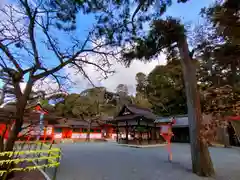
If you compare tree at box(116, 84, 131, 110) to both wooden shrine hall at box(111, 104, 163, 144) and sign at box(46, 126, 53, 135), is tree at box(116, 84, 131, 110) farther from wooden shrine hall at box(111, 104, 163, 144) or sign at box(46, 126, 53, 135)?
sign at box(46, 126, 53, 135)

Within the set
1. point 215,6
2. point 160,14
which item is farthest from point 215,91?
point 160,14

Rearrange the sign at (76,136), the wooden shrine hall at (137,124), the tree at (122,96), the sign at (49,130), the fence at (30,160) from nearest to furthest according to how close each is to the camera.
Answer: the fence at (30,160) → the wooden shrine hall at (137,124) → the sign at (49,130) → the sign at (76,136) → the tree at (122,96)

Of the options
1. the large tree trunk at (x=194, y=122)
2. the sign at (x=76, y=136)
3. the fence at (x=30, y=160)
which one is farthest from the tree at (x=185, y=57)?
the sign at (x=76, y=136)

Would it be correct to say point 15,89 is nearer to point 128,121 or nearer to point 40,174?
point 40,174

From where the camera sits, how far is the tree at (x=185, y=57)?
196 inches

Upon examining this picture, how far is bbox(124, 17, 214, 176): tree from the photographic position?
16.3 ft

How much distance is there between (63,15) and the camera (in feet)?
15.6

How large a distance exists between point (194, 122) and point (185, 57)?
2.37 m

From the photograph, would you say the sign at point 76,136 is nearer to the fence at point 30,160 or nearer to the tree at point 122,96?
the tree at point 122,96

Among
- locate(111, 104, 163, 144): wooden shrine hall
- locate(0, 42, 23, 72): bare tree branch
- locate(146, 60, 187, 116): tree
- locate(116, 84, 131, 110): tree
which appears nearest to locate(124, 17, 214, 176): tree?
locate(0, 42, 23, 72): bare tree branch

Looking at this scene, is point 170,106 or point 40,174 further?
point 170,106

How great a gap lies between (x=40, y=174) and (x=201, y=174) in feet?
15.9

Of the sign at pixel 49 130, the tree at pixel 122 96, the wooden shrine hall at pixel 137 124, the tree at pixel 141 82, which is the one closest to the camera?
the wooden shrine hall at pixel 137 124

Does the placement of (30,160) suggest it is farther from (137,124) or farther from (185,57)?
(137,124)
